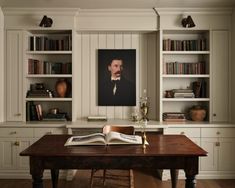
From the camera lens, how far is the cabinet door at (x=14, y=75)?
15.4 feet

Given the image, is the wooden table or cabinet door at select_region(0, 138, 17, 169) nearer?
the wooden table

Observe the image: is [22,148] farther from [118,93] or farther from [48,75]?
[118,93]

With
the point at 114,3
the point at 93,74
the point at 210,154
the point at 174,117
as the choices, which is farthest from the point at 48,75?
the point at 210,154

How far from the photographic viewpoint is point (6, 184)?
427 cm

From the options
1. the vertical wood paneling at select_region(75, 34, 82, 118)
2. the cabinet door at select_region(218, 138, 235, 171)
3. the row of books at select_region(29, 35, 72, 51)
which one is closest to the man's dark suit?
the vertical wood paneling at select_region(75, 34, 82, 118)

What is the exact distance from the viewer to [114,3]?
4430mm

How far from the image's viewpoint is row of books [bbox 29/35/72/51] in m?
4.76

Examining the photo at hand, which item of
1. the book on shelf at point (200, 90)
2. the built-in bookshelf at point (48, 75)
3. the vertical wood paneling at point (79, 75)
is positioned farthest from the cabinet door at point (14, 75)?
the book on shelf at point (200, 90)

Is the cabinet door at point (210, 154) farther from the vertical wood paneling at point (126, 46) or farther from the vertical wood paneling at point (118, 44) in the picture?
the vertical wood paneling at point (118, 44)

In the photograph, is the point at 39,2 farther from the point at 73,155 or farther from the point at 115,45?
the point at 73,155

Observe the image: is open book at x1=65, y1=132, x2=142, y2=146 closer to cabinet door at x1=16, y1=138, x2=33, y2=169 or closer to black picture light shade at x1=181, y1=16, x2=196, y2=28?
cabinet door at x1=16, y1=138, x2=33, y2=169

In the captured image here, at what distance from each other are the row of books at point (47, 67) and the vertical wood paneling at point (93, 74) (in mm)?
375

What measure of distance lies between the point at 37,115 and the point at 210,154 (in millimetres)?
2604

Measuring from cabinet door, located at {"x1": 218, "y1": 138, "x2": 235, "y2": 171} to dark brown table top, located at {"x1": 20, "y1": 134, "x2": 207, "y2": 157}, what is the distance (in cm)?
160
